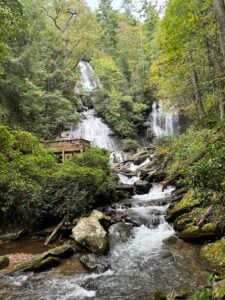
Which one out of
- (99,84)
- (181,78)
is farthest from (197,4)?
(99,84)

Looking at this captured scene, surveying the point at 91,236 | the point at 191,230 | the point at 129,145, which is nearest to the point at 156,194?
the point at 191,230

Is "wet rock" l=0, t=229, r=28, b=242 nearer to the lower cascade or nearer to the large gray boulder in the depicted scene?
the large gray boulder

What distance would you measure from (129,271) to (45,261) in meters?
2.03

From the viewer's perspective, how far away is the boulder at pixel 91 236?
847cm

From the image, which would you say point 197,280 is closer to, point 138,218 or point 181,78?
point 138,218

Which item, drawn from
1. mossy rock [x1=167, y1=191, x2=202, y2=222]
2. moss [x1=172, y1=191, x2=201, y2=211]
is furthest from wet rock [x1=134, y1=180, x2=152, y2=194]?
mossy rock [x1=167, y1=191, x2=202, y2=222]

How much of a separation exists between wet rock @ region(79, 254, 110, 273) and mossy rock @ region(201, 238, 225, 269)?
243cm

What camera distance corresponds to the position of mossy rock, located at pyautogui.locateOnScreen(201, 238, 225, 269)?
22.8 feet

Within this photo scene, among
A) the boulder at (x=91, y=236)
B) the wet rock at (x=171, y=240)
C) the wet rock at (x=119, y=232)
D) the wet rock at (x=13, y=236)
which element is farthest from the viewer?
the wet rock at (x=13, y=236)

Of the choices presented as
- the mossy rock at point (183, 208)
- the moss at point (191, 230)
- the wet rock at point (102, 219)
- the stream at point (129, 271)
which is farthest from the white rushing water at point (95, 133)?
the moss at point (191, 230)

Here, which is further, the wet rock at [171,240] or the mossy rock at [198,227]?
the wet rock at [171,240]

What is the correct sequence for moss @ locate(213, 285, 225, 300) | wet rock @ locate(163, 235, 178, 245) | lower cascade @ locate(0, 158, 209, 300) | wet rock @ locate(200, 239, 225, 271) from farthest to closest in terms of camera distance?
1. wet rock @ locate(163, 235, 178, 245)
2. wet rock @ locate(200, 239, 225, 271)
3. lower cascade @ locate(0, 158, 209, 300)
4. moss @ locate(213, 285, 225, 300)

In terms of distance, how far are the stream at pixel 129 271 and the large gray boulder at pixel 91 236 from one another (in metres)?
0.32

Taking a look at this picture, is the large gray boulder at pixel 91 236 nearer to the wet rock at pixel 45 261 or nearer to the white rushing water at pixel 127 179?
the wet rock at pixel 45 261
